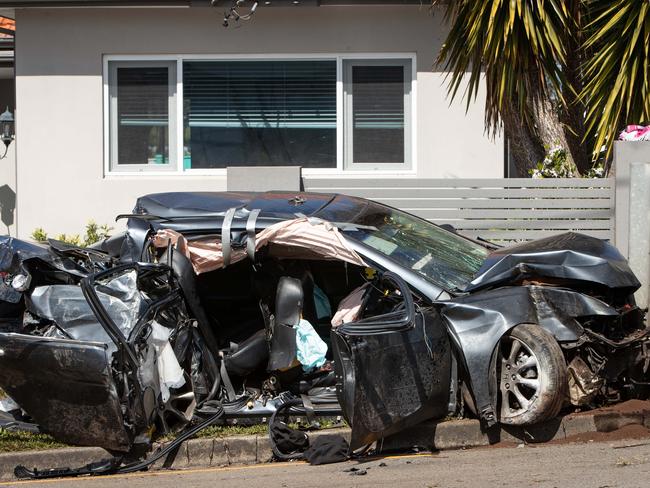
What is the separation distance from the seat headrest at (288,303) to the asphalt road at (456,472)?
1002 mm

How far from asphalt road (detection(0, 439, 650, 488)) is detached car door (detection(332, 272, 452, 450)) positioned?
0.85 ft

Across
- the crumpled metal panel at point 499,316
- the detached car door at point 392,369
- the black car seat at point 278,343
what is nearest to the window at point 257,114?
the black car seat at point 278,343

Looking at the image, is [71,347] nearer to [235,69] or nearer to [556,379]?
[556,379]

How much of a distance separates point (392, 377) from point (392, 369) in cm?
5

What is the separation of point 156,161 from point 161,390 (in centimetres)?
600

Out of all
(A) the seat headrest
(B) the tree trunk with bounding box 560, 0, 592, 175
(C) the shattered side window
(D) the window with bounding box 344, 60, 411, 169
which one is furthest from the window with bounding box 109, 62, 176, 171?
(A) the seat headrest

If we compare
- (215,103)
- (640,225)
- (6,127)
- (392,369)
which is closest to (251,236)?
(392,369)

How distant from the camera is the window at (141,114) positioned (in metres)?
11.8

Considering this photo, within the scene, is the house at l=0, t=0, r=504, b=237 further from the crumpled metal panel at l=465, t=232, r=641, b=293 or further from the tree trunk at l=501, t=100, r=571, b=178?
the crumpled metal panel at l=465, t=232, r=641, b=293

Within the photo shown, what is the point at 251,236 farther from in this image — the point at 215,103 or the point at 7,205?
the point at 7,205

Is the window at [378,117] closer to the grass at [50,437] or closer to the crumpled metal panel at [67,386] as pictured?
the grass at [50,437]

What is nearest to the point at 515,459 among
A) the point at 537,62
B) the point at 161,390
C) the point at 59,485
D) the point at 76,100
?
the point at 161,390

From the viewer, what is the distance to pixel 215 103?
11.8 metres

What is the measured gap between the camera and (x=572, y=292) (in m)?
6.19
